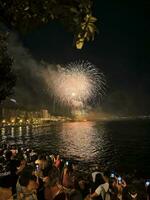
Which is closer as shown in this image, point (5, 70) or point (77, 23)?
point (77, 23)

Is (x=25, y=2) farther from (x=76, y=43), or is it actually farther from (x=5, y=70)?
(x=5, y=70)

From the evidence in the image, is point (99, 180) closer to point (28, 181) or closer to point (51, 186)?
point (51, 186)

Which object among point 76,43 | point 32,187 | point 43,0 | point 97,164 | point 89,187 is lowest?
point 97,164

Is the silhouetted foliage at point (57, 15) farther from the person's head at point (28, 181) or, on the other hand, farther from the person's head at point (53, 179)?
the person's head at point (53, 179)

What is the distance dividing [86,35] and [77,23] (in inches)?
8.6

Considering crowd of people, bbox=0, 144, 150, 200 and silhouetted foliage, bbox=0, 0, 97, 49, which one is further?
crowd of people, bbox=0, 144, 150, 200

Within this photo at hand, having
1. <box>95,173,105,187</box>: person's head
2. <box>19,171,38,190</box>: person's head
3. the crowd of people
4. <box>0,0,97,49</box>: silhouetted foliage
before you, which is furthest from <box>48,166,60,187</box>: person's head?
<box>0,0,97,49</box>: silhouetted foliage

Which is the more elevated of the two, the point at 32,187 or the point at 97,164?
the point at 32,187

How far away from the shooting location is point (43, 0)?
4.07m

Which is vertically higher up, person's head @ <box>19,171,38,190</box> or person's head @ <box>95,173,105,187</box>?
person's head @ <box>19,171,38,190</box>

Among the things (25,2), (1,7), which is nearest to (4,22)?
(1,7)

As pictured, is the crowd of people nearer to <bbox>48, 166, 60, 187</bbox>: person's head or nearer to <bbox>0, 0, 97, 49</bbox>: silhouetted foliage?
<bbox>48, 166, 60, 187</bbox>: person's head

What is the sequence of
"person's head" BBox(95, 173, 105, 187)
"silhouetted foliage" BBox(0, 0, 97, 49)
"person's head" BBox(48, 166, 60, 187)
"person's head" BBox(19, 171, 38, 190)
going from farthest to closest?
"person's head" BBox(95, 173, 105, 187)
"person's head" BBox(48, 166, 60, 187)
"person's head" BBox(19, 171, 38, 190)
"silhouetted foliage" BBox(0, 0, 97, 49)

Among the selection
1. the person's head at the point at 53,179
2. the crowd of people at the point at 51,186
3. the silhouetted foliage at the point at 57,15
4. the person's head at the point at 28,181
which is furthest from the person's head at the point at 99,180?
the silhouetted foliage at the point at 57,15
